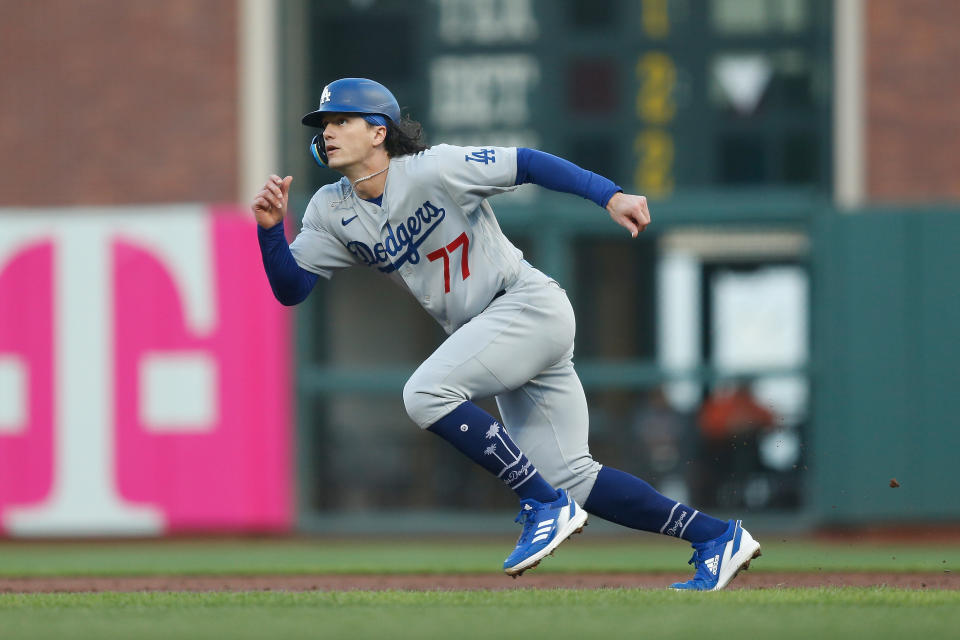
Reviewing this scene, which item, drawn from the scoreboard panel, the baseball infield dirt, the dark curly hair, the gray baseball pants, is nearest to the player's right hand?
the dark curly hair

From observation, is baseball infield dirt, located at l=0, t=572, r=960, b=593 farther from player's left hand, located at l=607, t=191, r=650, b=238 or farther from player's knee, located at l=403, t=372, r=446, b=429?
player's left hand, located at l=607, t=191, r=650, b=238

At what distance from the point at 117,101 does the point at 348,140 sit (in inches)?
298

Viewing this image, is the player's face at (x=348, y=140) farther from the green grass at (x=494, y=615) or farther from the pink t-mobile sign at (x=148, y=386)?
the pink t-mobile sign at (x=148, y=386)

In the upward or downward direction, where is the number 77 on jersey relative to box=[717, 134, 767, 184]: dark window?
downward

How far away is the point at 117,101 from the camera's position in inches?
469

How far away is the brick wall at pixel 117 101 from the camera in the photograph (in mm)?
11766

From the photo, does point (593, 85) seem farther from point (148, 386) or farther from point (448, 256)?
point (448, 256)

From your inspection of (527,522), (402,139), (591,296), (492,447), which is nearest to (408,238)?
(402,139)

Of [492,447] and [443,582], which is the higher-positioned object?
[492,447]

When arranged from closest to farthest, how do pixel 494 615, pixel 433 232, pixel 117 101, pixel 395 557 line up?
pixel 494 615 → pixel 433 232 → pixel 395 557 → pixel 117 101

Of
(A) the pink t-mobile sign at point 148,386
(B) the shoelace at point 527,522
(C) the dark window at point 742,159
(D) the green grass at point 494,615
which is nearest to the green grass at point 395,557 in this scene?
(A) the pink t-mobile sign at point 148,386

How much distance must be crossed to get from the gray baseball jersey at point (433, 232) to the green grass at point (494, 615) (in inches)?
41.6

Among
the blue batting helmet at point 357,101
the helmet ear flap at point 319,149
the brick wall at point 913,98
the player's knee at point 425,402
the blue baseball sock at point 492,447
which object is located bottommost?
the blue baseball sock at point 492,447

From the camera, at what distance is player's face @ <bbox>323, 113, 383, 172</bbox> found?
491 cm
